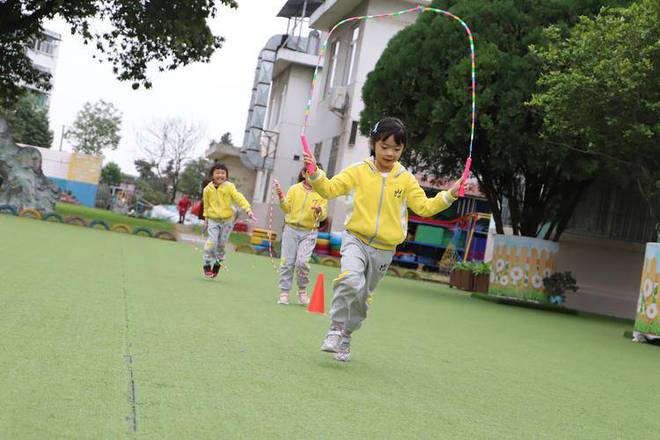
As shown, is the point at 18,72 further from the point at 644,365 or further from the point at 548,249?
the point at 644,365

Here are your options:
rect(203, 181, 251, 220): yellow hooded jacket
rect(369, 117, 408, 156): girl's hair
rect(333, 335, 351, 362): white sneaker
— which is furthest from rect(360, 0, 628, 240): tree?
rect(333, 335, 351, 362): white sneaker

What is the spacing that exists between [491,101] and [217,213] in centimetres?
637

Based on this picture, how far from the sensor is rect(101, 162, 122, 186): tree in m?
92.1

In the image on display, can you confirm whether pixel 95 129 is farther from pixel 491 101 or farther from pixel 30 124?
pixel 491 101

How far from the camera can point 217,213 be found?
44.1 feet

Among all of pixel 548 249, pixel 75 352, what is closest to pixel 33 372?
pixel 75 352

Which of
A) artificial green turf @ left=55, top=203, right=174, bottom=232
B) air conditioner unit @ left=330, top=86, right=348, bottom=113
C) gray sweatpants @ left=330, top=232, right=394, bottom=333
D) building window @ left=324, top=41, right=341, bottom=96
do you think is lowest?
artificial green turf @ left=55, top=203, right=174, bottom=232

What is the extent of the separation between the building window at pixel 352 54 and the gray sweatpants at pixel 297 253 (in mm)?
20471

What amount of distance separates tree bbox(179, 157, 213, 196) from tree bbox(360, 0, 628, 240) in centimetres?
5253

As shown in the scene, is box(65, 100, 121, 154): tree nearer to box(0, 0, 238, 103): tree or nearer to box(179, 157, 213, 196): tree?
box(179, 157, 213, 196): tree

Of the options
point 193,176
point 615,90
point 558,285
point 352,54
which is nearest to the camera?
point 615,90

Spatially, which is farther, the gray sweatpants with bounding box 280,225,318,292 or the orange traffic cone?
the gray sweatpants with bounding box 280,225,318,292

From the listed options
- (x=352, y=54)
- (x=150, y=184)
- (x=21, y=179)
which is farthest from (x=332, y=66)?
(x=150, y=184)

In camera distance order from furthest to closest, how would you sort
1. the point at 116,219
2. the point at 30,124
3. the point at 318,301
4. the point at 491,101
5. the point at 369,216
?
the point at 30,124, the point at 116,219, the point at 491,101, the point at 318,301, the point at 369,216
